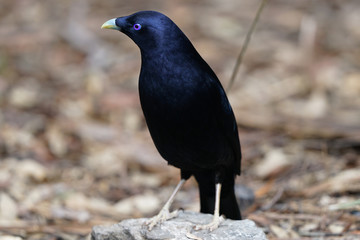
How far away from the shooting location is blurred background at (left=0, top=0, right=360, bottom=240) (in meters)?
5.35

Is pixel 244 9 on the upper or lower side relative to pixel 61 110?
upper

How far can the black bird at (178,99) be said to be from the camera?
392 cm

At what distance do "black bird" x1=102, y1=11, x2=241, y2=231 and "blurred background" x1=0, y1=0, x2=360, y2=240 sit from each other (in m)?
0.99

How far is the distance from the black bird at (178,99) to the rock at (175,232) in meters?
0.08

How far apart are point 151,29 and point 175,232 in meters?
1.37

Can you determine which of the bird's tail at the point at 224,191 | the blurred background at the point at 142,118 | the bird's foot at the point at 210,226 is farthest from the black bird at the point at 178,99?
the blurred background at the point at 142,118

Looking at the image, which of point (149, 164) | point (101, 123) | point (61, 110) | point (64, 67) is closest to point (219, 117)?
point (149, 164)

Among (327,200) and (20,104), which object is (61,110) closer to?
(20,104)

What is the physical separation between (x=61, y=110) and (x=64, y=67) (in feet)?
5.51

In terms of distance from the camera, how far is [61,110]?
782 cm

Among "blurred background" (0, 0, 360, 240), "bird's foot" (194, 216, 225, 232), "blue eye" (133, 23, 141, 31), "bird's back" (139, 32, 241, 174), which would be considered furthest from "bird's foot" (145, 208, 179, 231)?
"blue eye" (133, 23, 141, 31)

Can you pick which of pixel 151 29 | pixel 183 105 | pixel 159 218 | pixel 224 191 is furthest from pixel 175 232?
pixel 151 29

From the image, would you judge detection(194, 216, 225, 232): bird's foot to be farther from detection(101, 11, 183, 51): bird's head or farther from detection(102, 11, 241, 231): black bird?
detection(101, 11, 183, 51): bird's head

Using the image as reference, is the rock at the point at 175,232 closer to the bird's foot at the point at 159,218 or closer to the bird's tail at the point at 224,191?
the bird's foot at the point at 159,218
